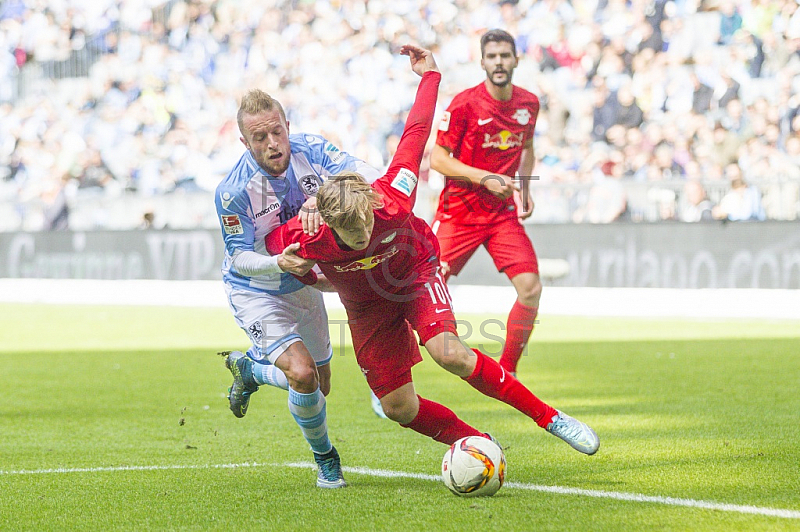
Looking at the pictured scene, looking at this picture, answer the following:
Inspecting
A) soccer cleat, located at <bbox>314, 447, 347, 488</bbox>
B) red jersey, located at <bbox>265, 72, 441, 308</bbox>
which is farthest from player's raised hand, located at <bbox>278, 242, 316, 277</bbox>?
soccer cleat, located at <bbox>314, 447, 347, 488</bbox>

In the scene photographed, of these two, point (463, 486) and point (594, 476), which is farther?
point (594, 476)

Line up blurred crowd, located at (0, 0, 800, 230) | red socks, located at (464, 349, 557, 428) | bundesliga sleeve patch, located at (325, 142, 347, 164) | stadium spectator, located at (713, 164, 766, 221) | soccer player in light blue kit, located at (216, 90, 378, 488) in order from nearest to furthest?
red socks, located at (464, 349, 557, 428) < soccer player in light blue kit, located at (216, 90, 378, 488) < bundesliga sleeve patch, located at (325, 142, 347, 164) < stadium spectator, located at (713, 164, 766, 221) < blurred crowd, located at (0, 0, 800, 230)

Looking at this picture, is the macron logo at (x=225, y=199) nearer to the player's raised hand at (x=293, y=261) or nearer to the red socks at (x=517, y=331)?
the player's raised hand at (x=293, y=261)

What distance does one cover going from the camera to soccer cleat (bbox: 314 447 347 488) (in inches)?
207

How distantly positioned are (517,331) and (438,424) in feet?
8.78

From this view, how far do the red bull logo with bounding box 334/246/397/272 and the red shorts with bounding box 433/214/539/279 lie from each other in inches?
112

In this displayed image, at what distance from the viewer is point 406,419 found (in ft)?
17.3

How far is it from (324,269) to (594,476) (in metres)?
1.62

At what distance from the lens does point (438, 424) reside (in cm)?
529

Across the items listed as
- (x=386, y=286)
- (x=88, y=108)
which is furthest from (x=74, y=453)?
(x=88, y=108)

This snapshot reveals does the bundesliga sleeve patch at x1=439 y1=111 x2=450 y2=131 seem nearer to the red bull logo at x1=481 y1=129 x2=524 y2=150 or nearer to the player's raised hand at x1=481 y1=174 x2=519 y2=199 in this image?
the red bull logo at x1=481 y1=129 x2=524 y2=150

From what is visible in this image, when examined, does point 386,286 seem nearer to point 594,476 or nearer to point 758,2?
point 594,476

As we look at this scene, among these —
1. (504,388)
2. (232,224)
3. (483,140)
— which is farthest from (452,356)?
(483,140)

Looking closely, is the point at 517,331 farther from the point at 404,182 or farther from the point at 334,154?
the point at 404,182
